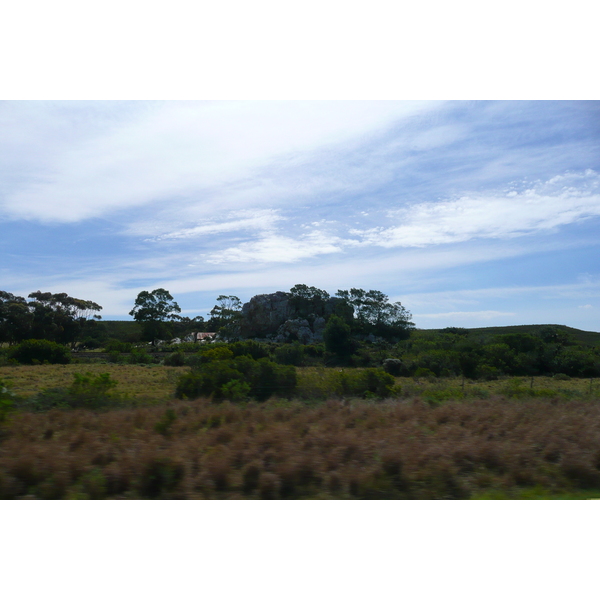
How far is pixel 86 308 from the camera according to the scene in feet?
77.4

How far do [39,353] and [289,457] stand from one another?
763 inches

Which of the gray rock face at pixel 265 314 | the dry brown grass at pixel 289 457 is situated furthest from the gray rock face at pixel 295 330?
the dry brown grass at pixel 289 457

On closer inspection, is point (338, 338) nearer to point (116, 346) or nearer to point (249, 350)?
point (249, 350)

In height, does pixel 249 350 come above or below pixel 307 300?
below

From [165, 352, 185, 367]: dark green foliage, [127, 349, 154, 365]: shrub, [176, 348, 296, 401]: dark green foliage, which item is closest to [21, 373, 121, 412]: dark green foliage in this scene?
[176, 348, 296, 401]: dark green foliage

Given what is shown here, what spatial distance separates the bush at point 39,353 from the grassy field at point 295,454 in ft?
45.2

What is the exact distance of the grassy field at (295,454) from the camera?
225 inches

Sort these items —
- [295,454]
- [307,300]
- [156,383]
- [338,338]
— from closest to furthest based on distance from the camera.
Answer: [295,454] → [156,383] → [338,338] → [307,300]

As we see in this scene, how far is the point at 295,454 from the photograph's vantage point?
659cm

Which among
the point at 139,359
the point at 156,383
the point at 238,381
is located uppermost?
the point at 139,359

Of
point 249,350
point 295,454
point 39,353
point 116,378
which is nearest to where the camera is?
point 295,454

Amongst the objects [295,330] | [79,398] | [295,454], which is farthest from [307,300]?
[295,454]

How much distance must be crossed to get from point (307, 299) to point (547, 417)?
85.1 ft

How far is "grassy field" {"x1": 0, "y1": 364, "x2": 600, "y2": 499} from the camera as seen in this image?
5.71 meters
